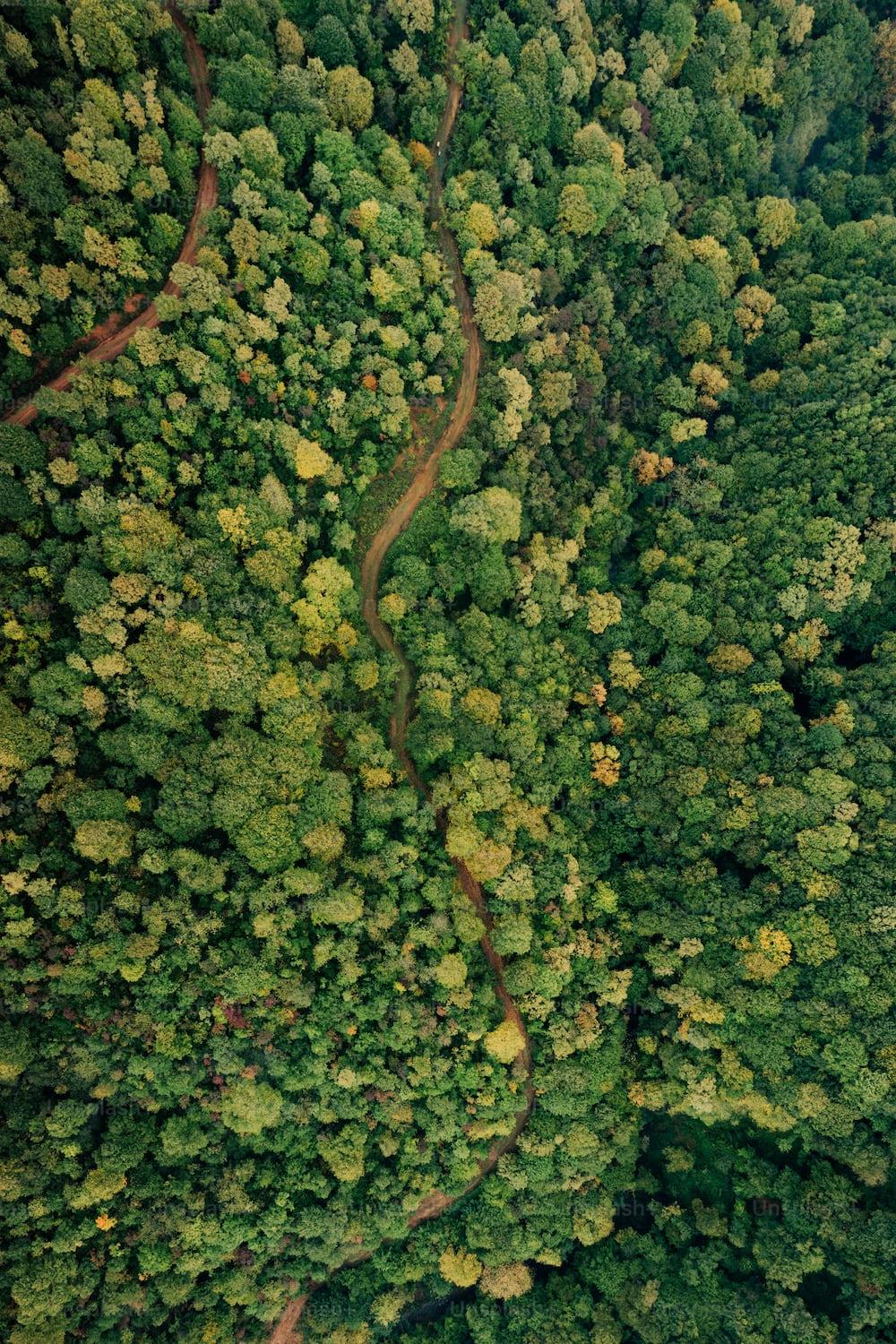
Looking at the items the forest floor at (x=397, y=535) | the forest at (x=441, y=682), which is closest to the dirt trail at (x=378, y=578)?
the forest floor at (x=397, y=535)

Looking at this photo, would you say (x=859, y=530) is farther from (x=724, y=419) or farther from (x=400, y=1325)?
(x=400, y=1325)

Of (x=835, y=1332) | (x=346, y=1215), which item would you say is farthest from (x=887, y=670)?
(x=346, y=1215)

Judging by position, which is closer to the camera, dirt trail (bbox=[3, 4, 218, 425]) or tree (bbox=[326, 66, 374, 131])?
dirt trail (bbox=[3, 4, 218, 425])

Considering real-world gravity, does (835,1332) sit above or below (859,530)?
below

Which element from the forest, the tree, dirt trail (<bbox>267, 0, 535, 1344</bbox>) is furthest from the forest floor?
the tree

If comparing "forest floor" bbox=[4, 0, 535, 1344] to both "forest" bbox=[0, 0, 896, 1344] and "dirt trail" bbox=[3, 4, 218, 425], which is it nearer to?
"forest" bbox=[0, 0, 896, 1344]

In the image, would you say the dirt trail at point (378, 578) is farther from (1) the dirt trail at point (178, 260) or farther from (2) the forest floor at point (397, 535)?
(1) the dirt trail at point (178, 260)
